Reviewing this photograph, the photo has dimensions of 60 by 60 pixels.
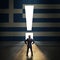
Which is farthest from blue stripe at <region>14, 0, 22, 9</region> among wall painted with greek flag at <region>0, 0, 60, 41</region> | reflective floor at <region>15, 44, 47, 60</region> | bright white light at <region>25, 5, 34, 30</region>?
reflective floor at <region>15, 44, 47, 60</region>

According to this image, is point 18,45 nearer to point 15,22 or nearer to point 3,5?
point 15,22

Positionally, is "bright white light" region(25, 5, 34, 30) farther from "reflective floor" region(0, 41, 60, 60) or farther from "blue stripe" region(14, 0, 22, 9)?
"reflective floor" region(0, 41, 60, 60)

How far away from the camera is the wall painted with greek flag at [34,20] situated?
1265cm

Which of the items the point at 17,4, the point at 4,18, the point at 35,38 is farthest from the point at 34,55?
the point at 17,4

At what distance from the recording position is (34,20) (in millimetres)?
12719

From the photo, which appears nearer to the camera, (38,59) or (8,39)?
(38,59)

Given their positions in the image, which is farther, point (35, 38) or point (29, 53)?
point (35, 38)

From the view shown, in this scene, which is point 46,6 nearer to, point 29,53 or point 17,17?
point 17,17

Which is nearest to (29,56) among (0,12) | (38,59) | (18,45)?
(38,59)

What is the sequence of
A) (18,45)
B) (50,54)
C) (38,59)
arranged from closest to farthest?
(38,59), (50,54), (18,45)

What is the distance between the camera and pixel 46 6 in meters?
12.7

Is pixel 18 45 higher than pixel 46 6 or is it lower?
lower

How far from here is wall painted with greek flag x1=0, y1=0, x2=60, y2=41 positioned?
12.6m

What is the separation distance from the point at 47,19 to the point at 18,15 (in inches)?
48.1
